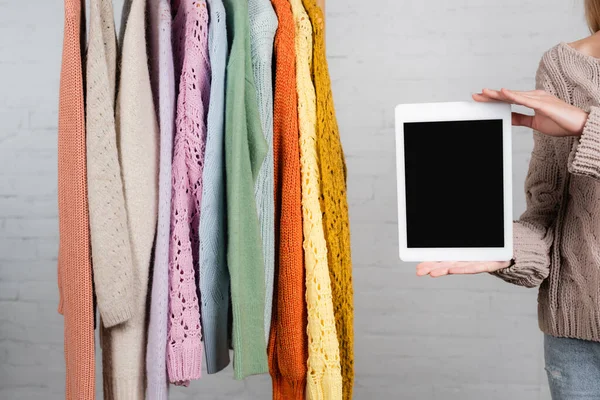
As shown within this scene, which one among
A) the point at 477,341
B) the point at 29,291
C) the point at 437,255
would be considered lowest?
the point at 477,341

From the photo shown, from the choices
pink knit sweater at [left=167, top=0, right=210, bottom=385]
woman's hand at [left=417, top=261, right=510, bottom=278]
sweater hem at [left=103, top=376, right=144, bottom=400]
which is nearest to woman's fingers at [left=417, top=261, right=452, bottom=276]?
woman's hand at [left=417, top=261, right=510, bottom=278]

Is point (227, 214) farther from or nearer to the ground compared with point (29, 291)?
farther from the ground

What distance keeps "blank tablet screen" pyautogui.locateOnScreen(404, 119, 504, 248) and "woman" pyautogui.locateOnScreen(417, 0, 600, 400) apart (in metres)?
0.05

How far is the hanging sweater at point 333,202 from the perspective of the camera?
3.57 feet

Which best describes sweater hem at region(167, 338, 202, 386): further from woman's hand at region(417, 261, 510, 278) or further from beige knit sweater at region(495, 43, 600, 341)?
beige knit sweater at region(495, 43, 600, 341)

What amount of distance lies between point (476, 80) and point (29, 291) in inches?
59.9

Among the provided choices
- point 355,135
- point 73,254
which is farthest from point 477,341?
point 73,254

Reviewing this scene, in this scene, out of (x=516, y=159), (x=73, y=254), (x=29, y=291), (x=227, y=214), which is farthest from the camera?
(x=29, y=291)

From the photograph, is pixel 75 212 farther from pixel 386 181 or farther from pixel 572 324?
pixel 386 181

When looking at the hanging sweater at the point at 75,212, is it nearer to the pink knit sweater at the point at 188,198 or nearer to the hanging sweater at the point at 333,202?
the pink knit sweater at the point at 188,198

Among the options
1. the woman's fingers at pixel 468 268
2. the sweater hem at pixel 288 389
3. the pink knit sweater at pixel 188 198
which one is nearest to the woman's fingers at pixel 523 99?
the woman's fingers at pixel 468 268

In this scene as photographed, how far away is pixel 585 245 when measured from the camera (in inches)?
39.3

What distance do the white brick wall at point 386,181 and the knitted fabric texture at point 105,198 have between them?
1075 millimetres

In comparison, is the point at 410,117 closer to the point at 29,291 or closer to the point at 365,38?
the point at 365,38
